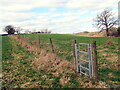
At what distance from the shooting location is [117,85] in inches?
214

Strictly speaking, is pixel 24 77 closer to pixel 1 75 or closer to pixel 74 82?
pixel 1 75

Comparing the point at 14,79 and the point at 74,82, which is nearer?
the point at 74,82

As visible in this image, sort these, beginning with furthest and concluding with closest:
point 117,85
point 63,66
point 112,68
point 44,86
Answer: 1. point 63,66
2. point 112,68
3. point 44,86
4. point 117,85

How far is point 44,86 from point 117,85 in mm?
2919

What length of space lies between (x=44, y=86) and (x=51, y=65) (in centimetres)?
285

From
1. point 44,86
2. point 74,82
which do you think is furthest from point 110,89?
point 44,86

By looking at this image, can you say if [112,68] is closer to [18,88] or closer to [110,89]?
[110,89]

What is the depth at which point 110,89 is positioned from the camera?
5078 mm

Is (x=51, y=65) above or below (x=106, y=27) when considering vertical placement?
below

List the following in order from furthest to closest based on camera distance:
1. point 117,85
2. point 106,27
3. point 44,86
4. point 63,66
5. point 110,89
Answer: point 106,27 → point 63,66 → point 44,86 → point 117,85 → point 110,89

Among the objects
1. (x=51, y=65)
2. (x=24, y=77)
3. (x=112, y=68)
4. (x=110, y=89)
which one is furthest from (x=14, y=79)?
(x=112, y=68)

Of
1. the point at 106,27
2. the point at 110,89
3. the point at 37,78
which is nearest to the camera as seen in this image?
the point at 110,89

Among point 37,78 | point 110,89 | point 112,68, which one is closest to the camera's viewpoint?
point 110,89

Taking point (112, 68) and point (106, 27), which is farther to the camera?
point (106, 27)
